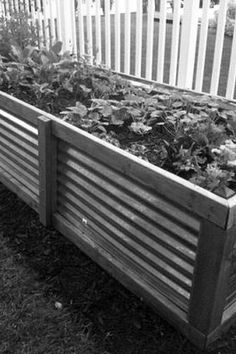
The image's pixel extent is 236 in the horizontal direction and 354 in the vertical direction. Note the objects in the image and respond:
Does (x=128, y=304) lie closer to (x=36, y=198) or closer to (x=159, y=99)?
(x=36, y=198)

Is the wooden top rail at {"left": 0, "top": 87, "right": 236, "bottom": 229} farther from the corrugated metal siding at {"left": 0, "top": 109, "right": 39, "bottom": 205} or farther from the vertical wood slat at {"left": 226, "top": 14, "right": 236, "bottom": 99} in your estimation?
the vertical wood slat at {"left": 226, "top": 14, "right": 236, "bottom": 99}

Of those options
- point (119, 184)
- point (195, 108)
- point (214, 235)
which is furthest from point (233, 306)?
point (195, 108)

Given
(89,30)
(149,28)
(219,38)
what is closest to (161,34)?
(149,28)

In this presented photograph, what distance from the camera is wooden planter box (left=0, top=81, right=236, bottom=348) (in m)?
1.67

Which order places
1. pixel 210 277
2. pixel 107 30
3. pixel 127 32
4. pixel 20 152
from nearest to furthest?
1. pixel 210 277
2. pixel 20 152
3. pixel 127 32
4. pixel 107 30

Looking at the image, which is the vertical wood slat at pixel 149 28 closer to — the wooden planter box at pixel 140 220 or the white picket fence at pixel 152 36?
the white picket fence at pixel 152 36

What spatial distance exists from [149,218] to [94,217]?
17.0 inches

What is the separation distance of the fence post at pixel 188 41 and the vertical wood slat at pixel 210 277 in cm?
222

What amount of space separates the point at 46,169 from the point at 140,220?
756mm

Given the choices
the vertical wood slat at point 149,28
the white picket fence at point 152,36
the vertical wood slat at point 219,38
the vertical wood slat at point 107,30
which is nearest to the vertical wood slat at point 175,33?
the white picket fence at point 152,36

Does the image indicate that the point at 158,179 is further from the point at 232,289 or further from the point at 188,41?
the point at 188,41

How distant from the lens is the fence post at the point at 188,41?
11.0 ft

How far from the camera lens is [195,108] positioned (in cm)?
259

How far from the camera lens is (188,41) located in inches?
137
